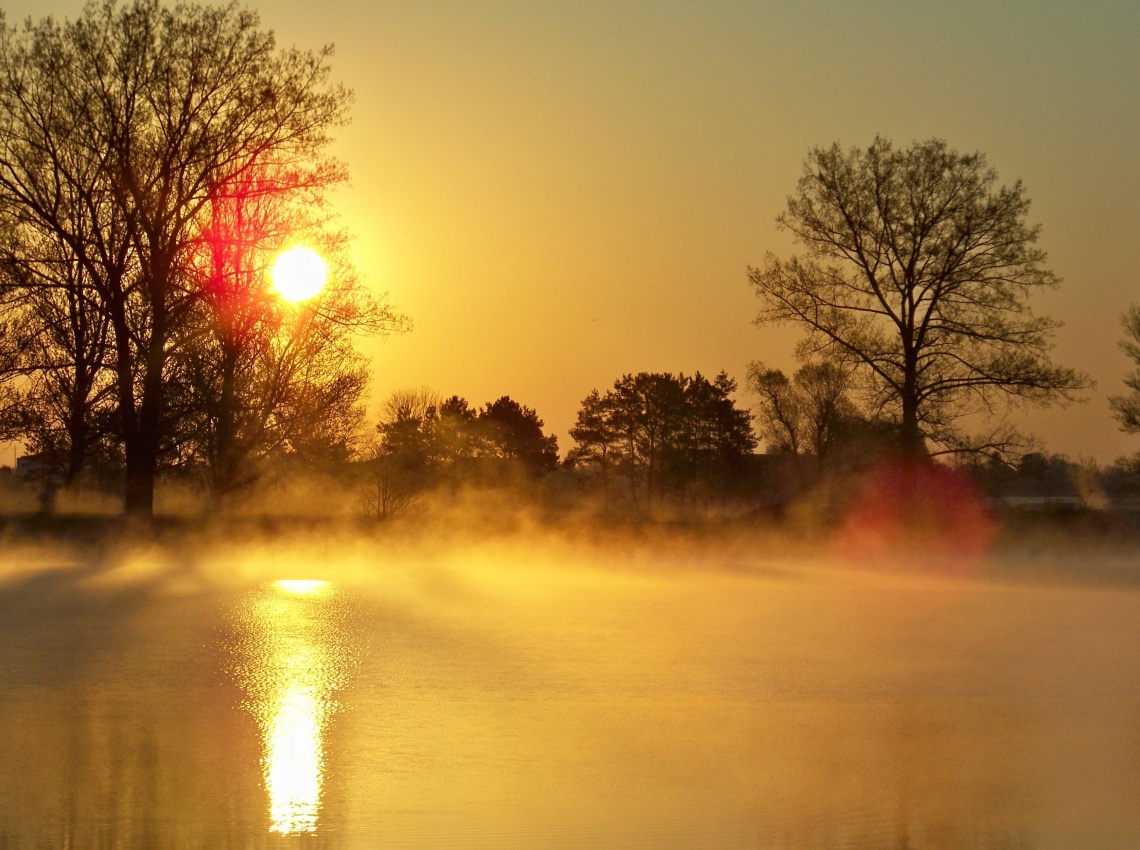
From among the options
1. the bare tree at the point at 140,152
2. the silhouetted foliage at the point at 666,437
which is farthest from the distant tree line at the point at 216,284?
the silhouetted foliage at the point at 666,437

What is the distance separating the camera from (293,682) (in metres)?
7.16

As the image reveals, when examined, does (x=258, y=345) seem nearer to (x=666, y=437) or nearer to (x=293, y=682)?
(x=293, y=682)

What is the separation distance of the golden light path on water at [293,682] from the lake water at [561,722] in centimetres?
3

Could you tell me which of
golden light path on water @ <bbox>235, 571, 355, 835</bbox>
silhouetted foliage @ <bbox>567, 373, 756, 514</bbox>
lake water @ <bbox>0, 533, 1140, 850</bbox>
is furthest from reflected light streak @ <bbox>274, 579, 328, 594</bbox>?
silhouetted foliage @ <bbox>567, 373, 756, 514</bbox>

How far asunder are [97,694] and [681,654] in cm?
376

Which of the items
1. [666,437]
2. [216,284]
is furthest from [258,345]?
[666,437]

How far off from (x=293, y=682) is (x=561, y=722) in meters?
1.84

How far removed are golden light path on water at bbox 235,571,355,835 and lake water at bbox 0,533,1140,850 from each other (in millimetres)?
25

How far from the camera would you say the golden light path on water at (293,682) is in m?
4.92

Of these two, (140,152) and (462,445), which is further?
(462,445)

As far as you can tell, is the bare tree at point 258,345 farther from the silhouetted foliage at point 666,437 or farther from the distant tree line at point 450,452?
the silhouetted foliage at point 666,437

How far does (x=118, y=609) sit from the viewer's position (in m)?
10.3

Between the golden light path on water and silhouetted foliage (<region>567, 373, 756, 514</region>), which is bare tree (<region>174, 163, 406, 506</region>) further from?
silhouetted foliage (<region>567, 373, 756, 514</region>)

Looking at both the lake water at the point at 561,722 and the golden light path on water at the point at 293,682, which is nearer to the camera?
the lake water at the point at 561,722
